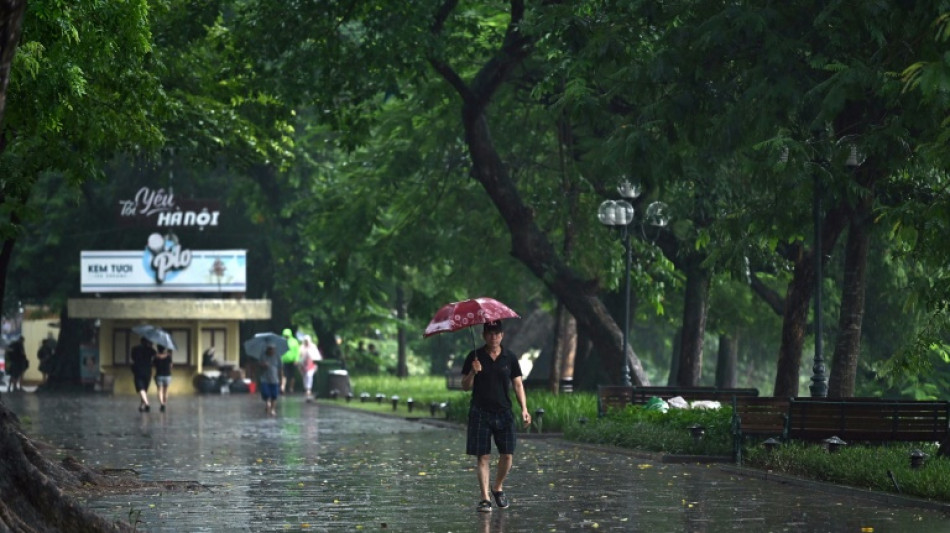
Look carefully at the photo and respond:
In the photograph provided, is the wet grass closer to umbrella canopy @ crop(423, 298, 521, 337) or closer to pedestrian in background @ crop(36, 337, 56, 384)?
umbrella canopy @ crop(423, 298, 521, 337)

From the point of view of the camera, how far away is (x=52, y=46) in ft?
56.2

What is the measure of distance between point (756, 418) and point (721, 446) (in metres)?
0.90

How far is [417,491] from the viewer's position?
18.6 m

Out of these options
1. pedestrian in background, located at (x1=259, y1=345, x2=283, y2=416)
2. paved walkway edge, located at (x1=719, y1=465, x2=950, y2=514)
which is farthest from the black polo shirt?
pedestrian in background, located at (x1=259, y1=345, x2=283, y2=416)

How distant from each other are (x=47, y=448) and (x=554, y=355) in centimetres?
1618

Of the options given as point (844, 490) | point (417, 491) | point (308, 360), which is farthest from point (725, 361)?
point (417, 491)

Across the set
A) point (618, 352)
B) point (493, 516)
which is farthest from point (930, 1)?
point (618, 352)

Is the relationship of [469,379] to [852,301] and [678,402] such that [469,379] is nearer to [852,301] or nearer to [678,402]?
[852,301]

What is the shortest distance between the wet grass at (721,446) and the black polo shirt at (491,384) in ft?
13.3

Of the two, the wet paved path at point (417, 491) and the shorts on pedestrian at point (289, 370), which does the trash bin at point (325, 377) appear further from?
the wet paved path at point (417, 491)

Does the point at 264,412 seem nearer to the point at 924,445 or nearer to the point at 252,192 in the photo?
the point at 252,192

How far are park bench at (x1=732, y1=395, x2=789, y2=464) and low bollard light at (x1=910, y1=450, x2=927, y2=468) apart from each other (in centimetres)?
420

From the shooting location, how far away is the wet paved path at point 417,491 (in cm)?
1519

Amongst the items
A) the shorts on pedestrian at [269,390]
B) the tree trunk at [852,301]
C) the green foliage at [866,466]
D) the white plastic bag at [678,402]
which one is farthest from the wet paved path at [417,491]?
the shorts on pedestrian at [269,390]
